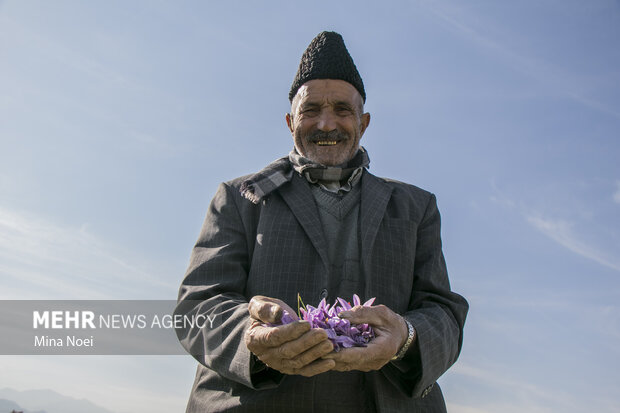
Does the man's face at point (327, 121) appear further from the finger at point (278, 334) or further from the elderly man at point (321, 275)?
the finger at point (278, 334)

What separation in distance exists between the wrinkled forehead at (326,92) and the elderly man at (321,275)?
13 mm

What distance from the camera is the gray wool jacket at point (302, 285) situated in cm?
437

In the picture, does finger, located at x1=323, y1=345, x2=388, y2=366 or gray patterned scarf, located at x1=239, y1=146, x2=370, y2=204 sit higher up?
gray patterned scarf, located at x1=239, y1=146, x2=370, y2=204

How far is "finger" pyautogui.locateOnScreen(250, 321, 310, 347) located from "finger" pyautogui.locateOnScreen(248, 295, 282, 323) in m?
0.07

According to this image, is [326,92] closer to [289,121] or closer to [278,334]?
[289,121]

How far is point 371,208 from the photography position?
205 inches

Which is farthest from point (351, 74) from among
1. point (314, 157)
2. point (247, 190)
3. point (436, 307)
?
point (436, 307)

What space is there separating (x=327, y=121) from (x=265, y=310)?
85.5 inches

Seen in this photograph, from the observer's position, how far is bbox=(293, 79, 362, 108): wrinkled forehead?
5.60 m

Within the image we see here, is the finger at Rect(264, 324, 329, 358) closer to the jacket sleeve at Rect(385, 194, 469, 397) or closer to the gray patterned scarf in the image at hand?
the jacket sleeve at Rect(385, 194, 469, 397)

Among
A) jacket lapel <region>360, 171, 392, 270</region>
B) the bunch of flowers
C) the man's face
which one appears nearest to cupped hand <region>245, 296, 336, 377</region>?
the bunch of flowers

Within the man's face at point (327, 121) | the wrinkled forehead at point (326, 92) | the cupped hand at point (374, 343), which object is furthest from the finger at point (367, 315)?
the wrinkled forehead at point (326, 92)

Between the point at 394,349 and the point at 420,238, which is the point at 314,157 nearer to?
the point at 420,238

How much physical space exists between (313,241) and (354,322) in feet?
3.83
